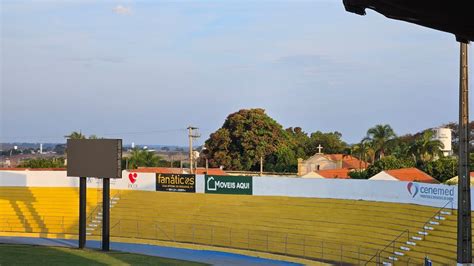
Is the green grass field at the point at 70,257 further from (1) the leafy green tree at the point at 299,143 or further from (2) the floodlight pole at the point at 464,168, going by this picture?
(1) the leafy green tree at the point at 299,143

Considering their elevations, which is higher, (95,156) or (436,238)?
Result: (95,156)

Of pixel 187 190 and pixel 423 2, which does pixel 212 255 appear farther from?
pixel 423 2

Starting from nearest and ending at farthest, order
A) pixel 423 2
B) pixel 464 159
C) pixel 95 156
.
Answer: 1. pixel 423 2
2. pixel 464 159
3. pixel 95 156

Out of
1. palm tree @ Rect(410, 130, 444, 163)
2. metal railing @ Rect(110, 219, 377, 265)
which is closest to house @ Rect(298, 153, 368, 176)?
palm tree @ Rect(410, 130, 444, 163)

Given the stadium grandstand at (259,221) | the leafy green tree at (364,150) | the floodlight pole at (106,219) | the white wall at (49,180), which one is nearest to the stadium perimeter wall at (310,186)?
the white wall at (49,180)

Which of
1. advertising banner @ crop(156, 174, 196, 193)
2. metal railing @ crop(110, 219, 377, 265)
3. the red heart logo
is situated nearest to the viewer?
metal railing @ crop(110, 219, 377, 265)

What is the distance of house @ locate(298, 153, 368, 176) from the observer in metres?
78.5

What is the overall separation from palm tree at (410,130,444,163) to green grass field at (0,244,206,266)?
36.6 metres

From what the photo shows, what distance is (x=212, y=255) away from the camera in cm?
3616

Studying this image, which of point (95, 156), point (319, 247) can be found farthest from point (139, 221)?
point (319, 247)

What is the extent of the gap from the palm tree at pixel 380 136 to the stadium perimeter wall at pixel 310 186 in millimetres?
34354

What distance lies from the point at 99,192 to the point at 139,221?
6.20m

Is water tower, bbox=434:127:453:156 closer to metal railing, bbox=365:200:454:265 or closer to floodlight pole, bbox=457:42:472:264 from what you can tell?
metal railing, bbox=365:200:454:265

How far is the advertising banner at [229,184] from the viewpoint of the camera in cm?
4247
